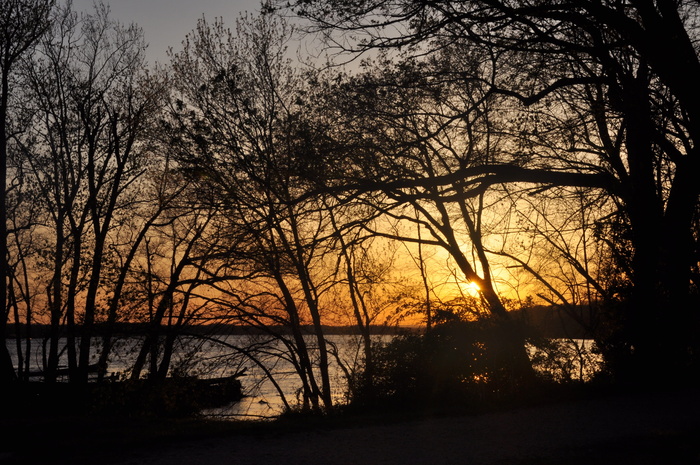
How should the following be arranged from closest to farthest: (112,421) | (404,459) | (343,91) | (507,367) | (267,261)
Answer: (404,459), (112,421), (507,367), (343,91), (267,261)

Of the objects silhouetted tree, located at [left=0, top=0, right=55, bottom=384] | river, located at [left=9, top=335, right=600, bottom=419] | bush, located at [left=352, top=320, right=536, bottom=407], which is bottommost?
bush, located at [left=352, top=320, right=536, bottom=407]

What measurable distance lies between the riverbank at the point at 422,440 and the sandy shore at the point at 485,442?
0.04 feet

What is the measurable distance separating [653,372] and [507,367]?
2.82 meters

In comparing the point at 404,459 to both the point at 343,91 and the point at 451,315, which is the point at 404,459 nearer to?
the point at 451,315

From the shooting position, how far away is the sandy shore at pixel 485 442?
292 inches

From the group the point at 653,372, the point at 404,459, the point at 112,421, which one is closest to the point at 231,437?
the point at 404,459

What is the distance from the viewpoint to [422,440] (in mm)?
8430

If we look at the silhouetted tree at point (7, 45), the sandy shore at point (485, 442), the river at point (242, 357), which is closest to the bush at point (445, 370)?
the river at point (242, 357)

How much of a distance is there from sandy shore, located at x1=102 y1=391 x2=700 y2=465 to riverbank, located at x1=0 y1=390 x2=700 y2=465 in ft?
0.04

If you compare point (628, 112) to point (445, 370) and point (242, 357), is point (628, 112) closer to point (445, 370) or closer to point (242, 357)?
point (445, 370)

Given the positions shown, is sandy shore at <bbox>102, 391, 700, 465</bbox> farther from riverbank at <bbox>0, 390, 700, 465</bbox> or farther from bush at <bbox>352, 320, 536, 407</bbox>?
bush at <bbox>352, 320, 536, 407</bbox>

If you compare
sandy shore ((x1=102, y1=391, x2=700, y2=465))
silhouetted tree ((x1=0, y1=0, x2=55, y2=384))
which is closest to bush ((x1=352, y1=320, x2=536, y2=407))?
sandy shore ((x1=102, y1=391, x2=700, y2=465))

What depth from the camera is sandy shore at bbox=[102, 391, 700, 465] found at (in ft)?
24.4

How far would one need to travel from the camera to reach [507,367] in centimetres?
1235
